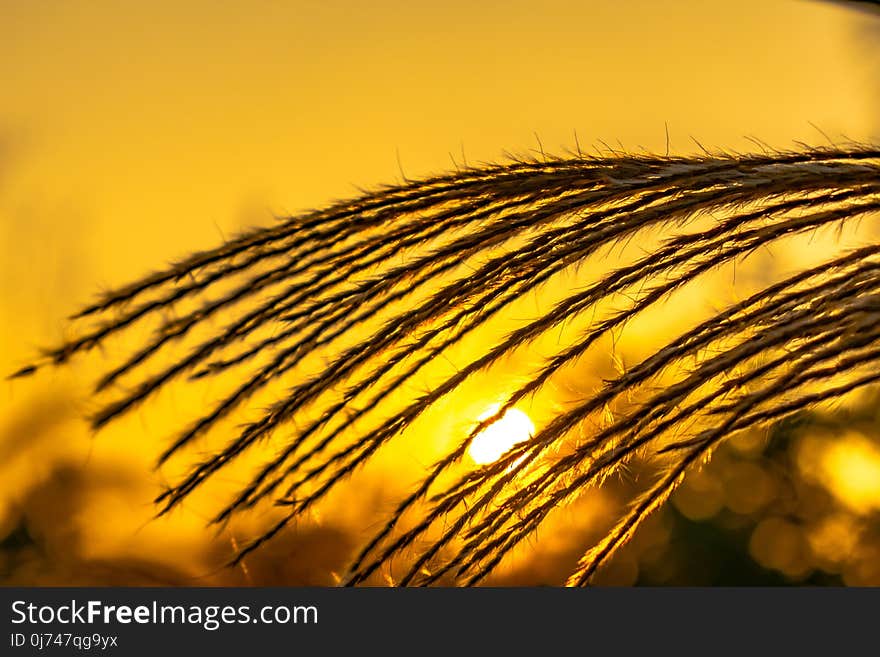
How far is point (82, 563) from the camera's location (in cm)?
157

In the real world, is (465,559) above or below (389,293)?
below

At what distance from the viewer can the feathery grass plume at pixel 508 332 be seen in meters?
0.57

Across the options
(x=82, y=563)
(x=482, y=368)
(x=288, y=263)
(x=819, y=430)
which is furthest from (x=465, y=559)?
(x=819, y=430)

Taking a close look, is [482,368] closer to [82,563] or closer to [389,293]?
[389,293]

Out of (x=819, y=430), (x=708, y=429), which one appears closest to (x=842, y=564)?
(x=819, y=430)

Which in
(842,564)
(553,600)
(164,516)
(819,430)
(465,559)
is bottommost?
(842,564)

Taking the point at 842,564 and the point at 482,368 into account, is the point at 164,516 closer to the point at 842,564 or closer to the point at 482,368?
the point at 482,368

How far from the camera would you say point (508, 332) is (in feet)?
2.00

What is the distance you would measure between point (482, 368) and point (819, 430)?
3.76m

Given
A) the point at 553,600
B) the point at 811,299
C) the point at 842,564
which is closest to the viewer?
the point at 811,299

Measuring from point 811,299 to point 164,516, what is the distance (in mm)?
500

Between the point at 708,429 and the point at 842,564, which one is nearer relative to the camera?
the point at 708,429

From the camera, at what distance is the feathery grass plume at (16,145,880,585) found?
57 cm

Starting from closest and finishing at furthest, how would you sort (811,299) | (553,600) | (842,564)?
(811,299) < (553,600) < (842,564)
